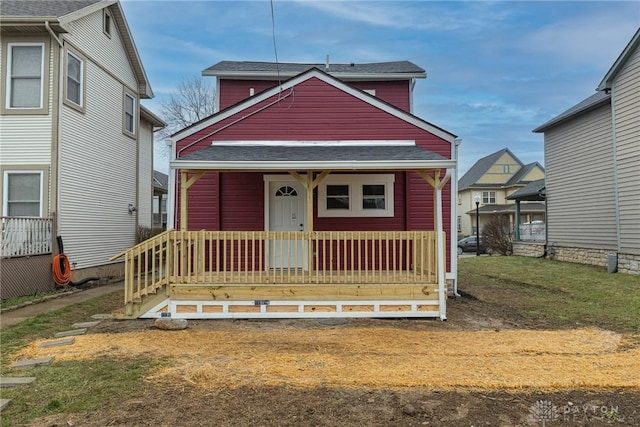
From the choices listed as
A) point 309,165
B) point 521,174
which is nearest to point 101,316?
point 309,165

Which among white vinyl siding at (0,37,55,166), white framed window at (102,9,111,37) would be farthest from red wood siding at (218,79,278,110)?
white vinyl siding at (0,37,55,166)

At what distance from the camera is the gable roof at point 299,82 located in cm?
917

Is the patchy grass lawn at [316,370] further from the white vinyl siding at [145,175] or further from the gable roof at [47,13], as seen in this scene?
the white vinyl siding at [145,175]

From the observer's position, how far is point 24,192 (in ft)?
33.9

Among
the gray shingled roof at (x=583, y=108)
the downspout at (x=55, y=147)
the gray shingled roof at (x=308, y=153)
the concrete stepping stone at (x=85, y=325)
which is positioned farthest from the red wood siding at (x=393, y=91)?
the concrete stepping stone at (x=85, y=325)

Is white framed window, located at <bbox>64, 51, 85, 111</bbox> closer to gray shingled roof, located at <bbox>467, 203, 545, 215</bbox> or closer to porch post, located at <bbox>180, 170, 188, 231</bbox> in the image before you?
porch post, located at <bbox>180, 170, 188, 231</bbox>

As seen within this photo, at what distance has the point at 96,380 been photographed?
4254 mm

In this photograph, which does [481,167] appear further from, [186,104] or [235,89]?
[235,89]

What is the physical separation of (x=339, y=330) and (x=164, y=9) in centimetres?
854

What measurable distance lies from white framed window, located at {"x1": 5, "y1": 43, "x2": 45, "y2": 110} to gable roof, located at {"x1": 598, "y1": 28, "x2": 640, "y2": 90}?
15.7 meters

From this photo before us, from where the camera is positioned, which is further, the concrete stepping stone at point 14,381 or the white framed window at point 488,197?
the white framed window at point 488,197

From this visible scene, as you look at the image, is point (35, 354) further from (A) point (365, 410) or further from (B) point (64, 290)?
(B) point (64, 290)

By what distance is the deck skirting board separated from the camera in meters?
7.11

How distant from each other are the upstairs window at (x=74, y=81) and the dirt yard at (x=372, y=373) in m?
7.14
